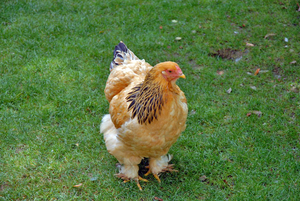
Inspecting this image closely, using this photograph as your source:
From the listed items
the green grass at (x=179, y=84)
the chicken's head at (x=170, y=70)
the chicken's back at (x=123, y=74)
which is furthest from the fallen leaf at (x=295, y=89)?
the chicken's head at (x=170, y=70)

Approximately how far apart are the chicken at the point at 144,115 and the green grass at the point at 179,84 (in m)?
0.44

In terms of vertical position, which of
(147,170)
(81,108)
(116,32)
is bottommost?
(147,170)

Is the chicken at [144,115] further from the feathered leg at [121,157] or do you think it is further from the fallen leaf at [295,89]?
the fallen leaf at [295,89]

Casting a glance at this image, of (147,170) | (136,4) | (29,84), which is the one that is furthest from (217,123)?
(136,4)

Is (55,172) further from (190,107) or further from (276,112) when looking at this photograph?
(276,112)

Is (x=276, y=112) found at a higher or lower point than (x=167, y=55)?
lower

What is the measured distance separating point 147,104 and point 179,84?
2474 mm

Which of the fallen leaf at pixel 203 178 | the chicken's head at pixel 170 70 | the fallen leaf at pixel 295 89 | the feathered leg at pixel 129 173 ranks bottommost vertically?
the fallen leaf at pixel 203 178

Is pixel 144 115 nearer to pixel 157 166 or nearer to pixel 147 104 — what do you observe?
pixel 147 104

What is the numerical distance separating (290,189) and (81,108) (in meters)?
3.52

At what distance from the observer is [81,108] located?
5.19 m

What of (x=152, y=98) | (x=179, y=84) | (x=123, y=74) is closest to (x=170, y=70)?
(x=152, y=98)

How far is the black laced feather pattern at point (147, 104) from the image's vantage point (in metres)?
3.31

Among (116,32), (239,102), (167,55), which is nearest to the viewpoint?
(239,102)
